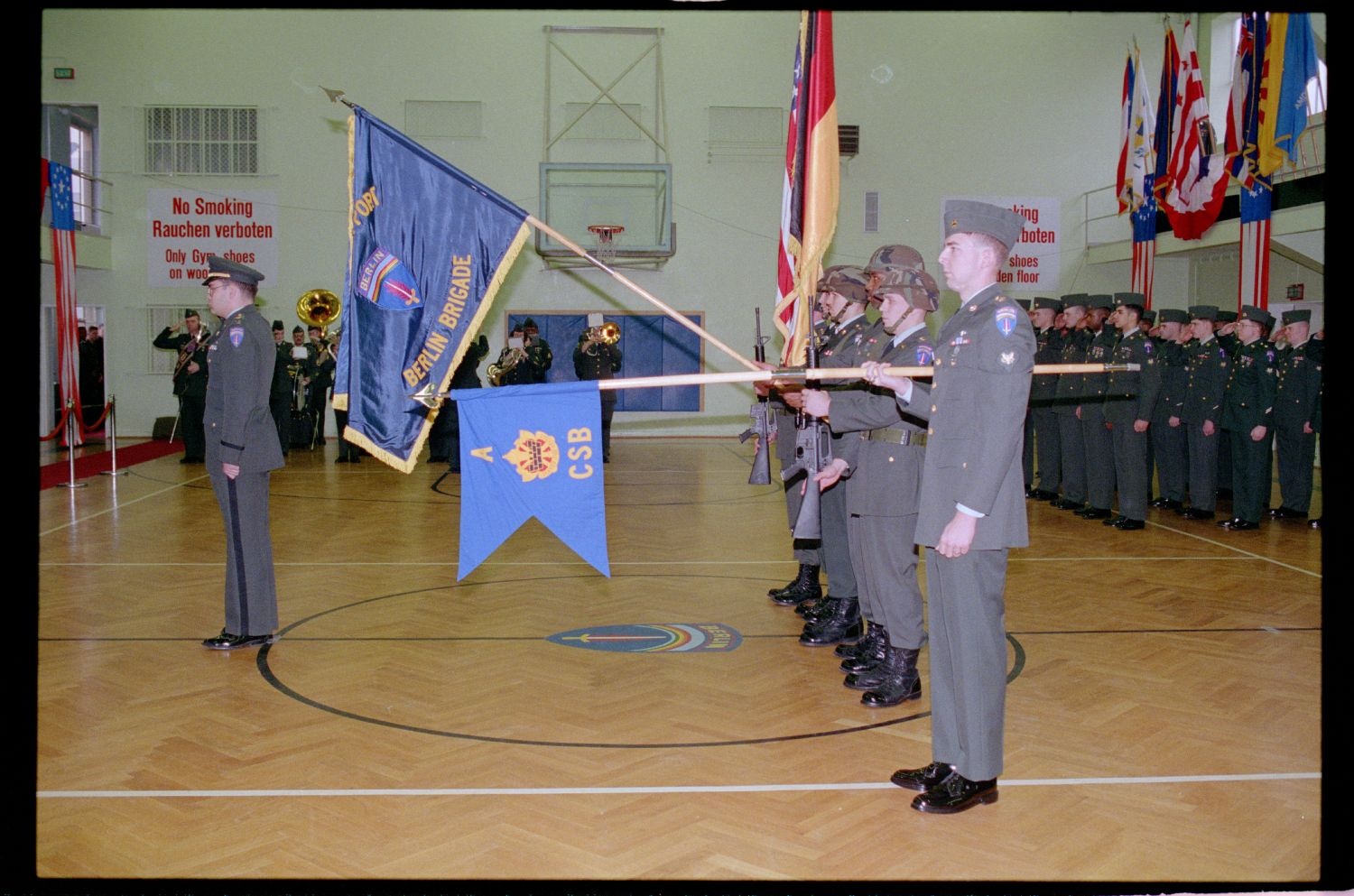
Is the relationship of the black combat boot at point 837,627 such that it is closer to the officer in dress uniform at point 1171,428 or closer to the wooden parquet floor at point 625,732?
the wooden parquet floor at point 625,732

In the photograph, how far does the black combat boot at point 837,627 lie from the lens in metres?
5.68

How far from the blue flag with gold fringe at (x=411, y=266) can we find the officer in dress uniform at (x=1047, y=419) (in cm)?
814

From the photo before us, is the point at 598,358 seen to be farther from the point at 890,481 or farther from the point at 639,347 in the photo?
the point at 890,481

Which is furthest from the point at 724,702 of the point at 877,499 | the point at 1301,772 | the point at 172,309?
the point at 172,309

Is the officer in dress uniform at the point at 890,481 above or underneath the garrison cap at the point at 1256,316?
underneath

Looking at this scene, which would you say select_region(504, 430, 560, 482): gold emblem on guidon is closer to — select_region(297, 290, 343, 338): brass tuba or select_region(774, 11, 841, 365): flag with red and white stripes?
select_region(774, 11, 841, 365): flag with red and white stripes

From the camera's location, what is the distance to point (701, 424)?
19.5m

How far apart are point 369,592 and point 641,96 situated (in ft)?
45.0

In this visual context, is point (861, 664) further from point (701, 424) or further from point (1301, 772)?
point (701, 424)

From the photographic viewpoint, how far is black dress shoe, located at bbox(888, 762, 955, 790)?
12.0ft

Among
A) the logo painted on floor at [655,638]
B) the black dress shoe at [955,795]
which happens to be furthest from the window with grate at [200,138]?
the black dress shoe at [955,795]

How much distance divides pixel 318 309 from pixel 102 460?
453 centimetres

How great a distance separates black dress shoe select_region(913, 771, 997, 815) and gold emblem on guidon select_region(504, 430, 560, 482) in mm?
1712

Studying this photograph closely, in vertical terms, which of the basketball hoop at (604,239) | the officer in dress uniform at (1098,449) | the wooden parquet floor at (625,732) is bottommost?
the wooden parquet floor at (625,732)
